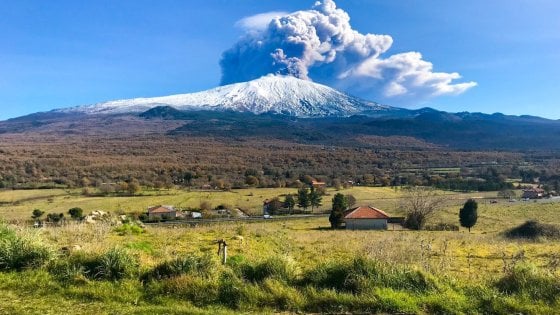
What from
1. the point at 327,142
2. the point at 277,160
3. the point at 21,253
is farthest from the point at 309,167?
the point at 21,253

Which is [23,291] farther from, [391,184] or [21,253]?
[391,184]

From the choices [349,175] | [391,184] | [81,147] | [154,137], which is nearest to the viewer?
[391,184]

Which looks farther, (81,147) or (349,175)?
(81,147)

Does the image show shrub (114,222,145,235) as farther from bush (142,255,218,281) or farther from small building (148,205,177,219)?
small building (148,205,177,219)

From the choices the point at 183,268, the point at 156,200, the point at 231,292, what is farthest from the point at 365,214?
the point at 231,292

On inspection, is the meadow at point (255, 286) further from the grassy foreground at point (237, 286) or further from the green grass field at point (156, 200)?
the green grass field at point (156, 200)

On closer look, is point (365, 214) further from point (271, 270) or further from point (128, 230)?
point (271, 270)

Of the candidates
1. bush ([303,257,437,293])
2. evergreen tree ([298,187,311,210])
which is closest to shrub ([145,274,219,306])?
bush ([303,257,437,293])
